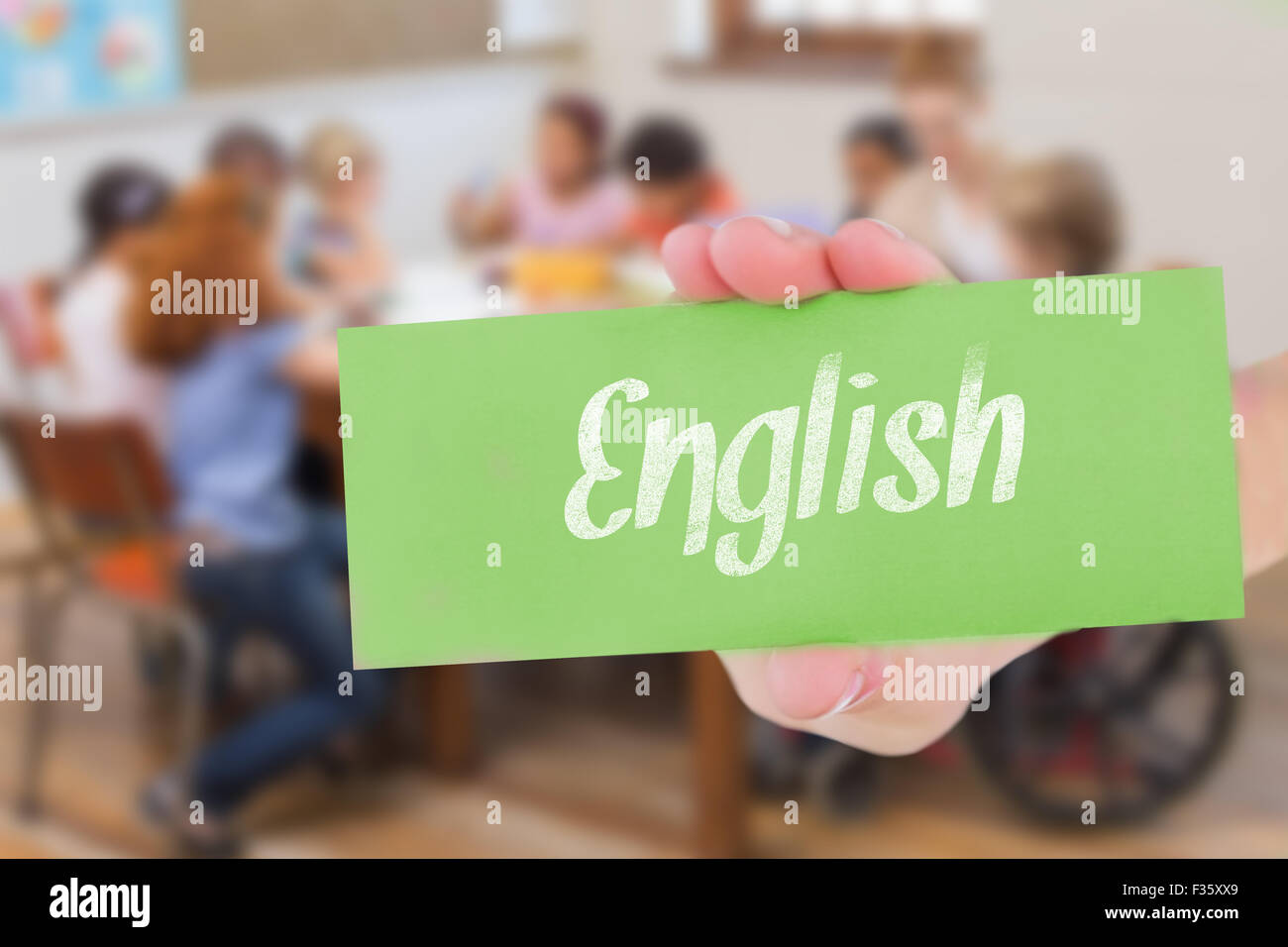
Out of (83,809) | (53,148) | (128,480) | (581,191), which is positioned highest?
(53,148)

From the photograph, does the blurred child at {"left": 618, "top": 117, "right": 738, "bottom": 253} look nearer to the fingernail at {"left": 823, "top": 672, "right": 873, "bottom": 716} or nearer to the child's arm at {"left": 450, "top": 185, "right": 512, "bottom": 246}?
the child's arm at {"left": 450, "top": 185, "right": 512, "bottom": 246}

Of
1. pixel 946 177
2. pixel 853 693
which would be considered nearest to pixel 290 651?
pixel 946 177

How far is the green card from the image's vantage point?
0.50 m

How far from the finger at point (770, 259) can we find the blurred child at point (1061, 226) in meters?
1.34

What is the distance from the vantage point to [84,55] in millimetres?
3285

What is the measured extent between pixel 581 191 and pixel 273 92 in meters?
1.15

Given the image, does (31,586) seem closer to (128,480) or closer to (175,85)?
(128,480)

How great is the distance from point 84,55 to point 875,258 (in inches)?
130

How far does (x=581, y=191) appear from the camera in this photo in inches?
123

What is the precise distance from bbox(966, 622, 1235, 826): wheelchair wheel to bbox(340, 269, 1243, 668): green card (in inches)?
60.3

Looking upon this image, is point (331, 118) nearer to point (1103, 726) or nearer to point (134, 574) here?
point (134, 574)

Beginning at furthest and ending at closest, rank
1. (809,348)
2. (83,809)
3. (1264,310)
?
(1264,310), (83,809), (809,348)

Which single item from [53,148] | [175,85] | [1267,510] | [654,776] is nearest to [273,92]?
[175,85]

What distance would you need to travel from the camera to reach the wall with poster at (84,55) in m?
3.18
